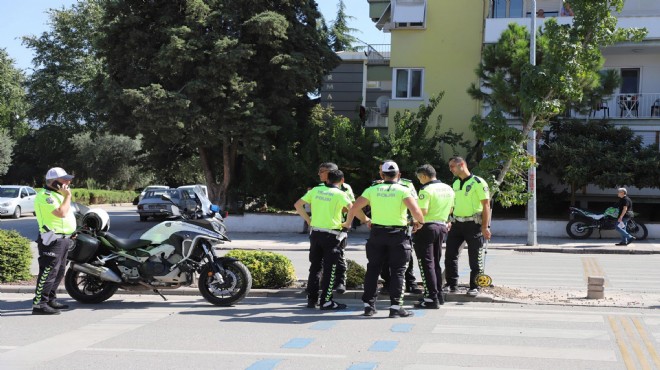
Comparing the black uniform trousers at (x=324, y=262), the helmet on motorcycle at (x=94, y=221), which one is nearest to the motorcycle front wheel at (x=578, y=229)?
the black uniform trousers at (x=324, y=262)

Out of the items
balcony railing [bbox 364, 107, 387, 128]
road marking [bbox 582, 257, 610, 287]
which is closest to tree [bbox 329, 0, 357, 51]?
balcony railing [bbox 364, 107, 387, 128]

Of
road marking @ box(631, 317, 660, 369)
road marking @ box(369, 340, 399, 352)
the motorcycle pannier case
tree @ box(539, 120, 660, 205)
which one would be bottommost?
road marking @ box(369, 340, 399, 352)

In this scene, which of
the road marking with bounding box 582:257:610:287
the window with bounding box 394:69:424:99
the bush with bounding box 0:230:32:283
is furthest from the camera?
the window with bounding box 394:69:424:99

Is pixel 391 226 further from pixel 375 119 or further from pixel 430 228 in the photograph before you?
pixel 375 119

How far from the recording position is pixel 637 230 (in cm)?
2289

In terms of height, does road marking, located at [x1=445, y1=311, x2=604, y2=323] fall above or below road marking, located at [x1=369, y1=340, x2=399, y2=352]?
above

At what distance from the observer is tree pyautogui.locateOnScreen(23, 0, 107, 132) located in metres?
51.2

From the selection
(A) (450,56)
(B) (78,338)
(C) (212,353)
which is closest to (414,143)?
(A) (450,56)

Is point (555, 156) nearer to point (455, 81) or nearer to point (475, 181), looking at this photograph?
point (455, 81)

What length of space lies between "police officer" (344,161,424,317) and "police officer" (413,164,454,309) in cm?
49

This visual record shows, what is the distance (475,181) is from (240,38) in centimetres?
1765

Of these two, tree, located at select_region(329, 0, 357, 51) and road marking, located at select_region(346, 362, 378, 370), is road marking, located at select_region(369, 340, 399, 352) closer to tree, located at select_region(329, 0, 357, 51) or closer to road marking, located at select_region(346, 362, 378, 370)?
road marking, located at select_region(346, 362, 378, 370)

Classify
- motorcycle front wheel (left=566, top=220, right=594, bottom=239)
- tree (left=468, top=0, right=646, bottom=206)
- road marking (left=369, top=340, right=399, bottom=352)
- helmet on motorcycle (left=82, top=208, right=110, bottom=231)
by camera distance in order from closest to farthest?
road marking (left=369, top=340, right=399, bottom=352) < helmet on motorcycle (left=82, top=208, right=110, bottom=231) < tree (left=468, top=0, right=646, bottom=206) < motorcycle front wheel (left=566, top=220, right=594, bottom=239)

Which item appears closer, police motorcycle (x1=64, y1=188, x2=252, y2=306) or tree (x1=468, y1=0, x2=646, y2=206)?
police motorcycle (x1=64, y1=188, x2=252, y2=306)
